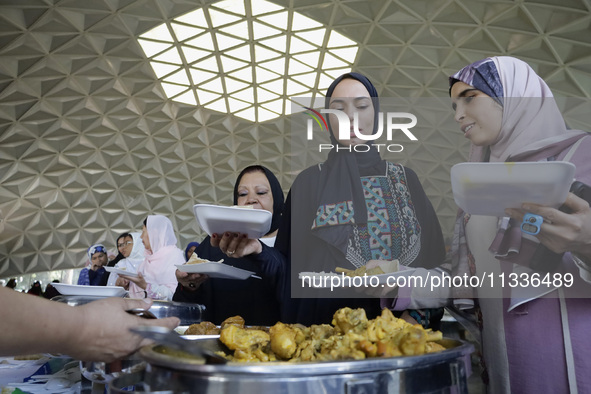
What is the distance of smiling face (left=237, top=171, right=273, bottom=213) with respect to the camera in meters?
3.24

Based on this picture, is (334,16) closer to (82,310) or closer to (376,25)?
(376,25)

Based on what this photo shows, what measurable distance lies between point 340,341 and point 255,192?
225cm

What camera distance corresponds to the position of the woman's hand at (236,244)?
2.19 m

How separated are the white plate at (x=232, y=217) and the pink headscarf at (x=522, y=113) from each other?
1168 millimetres

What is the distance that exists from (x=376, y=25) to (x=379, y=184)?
10.8 meters

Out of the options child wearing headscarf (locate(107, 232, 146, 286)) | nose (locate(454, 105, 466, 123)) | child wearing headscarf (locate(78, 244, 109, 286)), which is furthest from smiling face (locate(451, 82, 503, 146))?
child wearing headscarf (locate(78, 244, 109, 286))

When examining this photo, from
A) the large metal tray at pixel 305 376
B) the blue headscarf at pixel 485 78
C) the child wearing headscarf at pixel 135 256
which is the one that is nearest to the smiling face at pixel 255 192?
the blue headscarf at pixel 485 78

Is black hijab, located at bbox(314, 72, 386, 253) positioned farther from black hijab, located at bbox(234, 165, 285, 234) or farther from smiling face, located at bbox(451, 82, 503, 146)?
black hijab, located at bbox(234, 165, 285, 234)

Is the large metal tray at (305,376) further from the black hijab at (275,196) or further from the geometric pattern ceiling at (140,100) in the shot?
the black hijab at (275,196)

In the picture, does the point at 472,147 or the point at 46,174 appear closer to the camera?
the point at 472,147

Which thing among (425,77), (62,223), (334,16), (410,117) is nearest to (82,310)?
(410,117)

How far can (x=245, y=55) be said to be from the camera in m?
13.8

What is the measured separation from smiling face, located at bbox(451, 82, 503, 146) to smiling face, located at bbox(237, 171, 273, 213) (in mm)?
1699

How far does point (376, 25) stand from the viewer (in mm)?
11727
